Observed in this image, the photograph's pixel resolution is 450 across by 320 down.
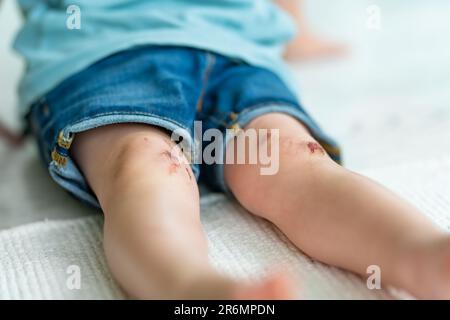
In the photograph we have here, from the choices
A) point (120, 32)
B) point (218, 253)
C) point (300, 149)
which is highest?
point (120, 32)

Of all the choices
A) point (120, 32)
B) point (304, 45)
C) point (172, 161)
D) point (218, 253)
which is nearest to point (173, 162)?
point (172, 161)

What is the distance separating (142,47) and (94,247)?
297 mm

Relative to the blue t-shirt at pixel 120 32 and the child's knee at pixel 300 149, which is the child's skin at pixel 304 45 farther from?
the child's knee at pixel 300 149

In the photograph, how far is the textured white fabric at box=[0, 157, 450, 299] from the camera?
601 mm

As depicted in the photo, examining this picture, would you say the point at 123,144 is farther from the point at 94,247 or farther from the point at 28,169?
the point at 28,169

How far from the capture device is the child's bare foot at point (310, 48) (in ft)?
4.94

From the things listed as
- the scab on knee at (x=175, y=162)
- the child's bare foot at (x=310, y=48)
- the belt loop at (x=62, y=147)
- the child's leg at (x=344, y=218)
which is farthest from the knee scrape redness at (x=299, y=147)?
the child's bare foot at (x=310, y=48)

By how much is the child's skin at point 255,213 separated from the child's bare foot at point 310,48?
2.61 ft

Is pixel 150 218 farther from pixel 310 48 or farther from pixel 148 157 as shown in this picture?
pixel 310 48

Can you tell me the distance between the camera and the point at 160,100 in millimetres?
754

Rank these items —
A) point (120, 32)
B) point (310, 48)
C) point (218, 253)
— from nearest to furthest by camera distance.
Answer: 1. point (218, 253)
2. point (120, 32)
3. point (310, 48)

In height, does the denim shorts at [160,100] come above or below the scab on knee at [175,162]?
above

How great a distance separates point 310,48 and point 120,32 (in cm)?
73

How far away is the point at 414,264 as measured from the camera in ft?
1.74
